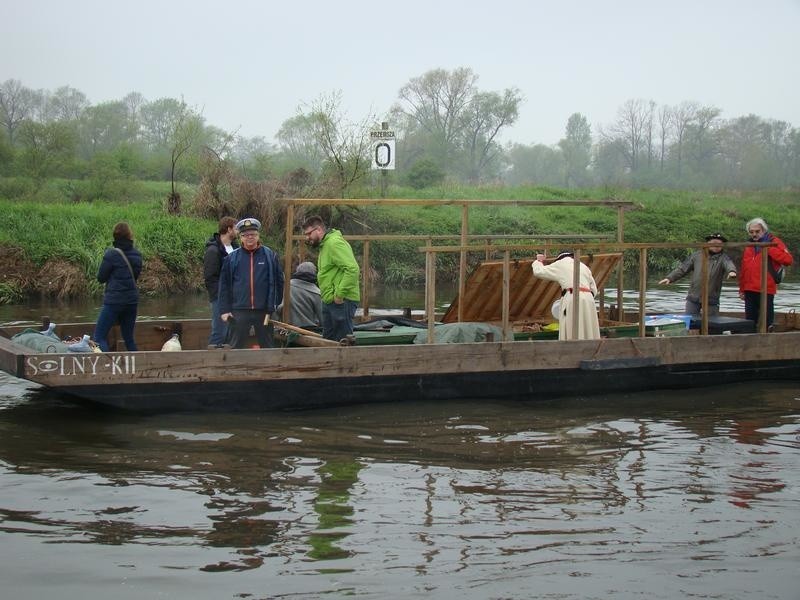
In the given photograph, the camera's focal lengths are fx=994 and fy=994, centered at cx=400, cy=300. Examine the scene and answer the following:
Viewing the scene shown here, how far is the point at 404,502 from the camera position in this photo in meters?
7.70

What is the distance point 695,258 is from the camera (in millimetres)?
12797

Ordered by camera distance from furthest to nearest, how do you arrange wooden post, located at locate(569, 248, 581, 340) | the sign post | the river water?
the sign post → wooden post, located at locate(569, 248, 581, 340) → the river water

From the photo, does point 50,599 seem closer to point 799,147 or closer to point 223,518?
point 223,518

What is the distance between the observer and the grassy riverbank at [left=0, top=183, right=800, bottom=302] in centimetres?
2128

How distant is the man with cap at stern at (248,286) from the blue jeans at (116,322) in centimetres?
118

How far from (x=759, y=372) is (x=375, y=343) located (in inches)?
189

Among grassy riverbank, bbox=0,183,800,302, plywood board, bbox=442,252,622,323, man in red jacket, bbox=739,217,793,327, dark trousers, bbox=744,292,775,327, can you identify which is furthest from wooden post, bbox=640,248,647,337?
grassy riverbank, bbox=0,183,800,302

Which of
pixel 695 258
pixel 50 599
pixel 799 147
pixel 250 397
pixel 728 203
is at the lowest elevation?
pixel 50 599

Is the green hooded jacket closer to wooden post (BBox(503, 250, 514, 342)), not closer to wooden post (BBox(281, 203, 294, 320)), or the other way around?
wooden post (BBox(281, 203, 294, 320))

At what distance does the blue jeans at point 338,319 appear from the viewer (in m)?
11.0

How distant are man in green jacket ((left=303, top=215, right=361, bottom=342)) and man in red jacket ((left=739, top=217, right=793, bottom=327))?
197 inches

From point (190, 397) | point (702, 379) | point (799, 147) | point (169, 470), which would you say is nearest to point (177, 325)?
point (190, 397)

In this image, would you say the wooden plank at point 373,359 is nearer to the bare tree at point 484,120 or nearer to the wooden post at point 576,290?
the wooden post at point 576,290

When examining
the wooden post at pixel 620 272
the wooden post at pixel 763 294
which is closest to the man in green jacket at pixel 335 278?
the wooden post at pixel 620 272
